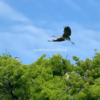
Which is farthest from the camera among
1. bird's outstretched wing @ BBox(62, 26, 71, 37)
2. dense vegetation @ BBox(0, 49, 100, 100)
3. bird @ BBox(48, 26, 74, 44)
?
bird @ BBox(48, 26, 74, 44)

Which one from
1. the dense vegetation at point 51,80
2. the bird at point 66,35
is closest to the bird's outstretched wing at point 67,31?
the bird at point 66,35

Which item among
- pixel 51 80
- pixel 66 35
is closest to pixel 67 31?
pixel 66 35

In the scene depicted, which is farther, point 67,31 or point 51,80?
point 67,31

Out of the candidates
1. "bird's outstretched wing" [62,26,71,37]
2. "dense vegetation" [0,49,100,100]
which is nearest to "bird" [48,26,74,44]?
"bird's outstretched wing" [62,26,71,37]

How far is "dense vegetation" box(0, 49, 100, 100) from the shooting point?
15.3 metres

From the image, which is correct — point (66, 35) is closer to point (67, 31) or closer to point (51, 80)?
point (67, 31)

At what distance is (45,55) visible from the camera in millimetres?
23328

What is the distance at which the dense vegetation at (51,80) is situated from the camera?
604 inches

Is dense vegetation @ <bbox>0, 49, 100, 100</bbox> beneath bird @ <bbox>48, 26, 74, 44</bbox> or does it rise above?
beneath

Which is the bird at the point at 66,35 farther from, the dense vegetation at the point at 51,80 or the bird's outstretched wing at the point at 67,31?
the dense vegetation at the point at 51,80

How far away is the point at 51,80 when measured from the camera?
18.7m

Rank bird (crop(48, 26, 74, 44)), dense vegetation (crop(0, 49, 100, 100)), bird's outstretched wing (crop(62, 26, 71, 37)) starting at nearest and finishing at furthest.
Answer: dense vegetation (crop(0, 49, 100, 100))
bird's outstretched wing (crop(62, 26, 71, 37))
bird (crop(48, 26, 74, 44))

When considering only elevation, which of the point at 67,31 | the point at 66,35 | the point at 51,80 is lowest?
the point at 51,80

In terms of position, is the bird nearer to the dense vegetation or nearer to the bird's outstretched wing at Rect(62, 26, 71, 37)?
the bird's outstretched wing at Rect(62, 26, 71, 37)
